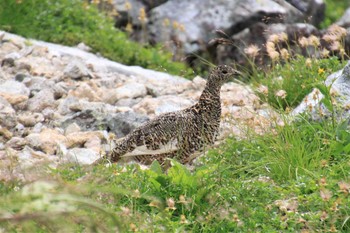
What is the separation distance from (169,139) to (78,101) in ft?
7.24

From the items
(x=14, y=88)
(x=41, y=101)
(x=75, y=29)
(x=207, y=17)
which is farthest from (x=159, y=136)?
(x=207, y=17)

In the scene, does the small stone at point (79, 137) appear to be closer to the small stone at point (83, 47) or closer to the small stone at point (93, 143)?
the small stone at point (93, 143)

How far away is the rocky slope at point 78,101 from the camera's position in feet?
29.5

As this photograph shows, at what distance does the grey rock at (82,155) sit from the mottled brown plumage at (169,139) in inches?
10.2

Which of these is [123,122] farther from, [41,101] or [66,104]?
[41,101]

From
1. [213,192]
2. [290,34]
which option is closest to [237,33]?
[290,34]

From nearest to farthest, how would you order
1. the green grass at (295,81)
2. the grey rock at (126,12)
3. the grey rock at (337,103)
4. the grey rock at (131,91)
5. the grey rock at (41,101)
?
1. the grey rock at (337,103)
2. the green grass at (295,81)
3. the grey rock at (41,101)
4. the grey rock at (131,91)
5. the grey rock at (126,12)

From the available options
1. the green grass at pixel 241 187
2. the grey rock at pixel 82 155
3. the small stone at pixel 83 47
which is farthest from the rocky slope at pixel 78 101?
the green grass at pixel 241 187

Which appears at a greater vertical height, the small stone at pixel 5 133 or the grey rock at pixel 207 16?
the small stone at pixel 5 133

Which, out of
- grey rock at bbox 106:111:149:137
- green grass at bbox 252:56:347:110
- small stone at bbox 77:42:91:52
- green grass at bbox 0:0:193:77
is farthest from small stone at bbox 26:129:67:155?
small stone at bbox 77:42:91:52

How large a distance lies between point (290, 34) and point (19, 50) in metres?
4.30

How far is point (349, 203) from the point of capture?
663cm

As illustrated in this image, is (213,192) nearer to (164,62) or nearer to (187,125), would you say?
(187,125)

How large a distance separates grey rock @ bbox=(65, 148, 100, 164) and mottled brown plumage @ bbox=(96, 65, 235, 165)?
260mm
